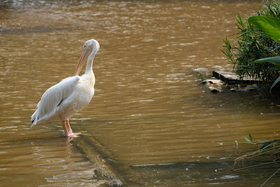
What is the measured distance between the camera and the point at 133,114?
20.2ft

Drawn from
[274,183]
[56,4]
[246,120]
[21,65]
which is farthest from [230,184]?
[56,4]

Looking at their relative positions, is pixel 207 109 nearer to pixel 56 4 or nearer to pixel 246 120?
pixel 246 120

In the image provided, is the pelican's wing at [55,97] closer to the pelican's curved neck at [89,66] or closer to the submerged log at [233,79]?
the pelican's curved neck at [89,66]

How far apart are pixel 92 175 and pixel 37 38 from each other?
343 inches

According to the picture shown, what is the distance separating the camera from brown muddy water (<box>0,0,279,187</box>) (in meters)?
4.16

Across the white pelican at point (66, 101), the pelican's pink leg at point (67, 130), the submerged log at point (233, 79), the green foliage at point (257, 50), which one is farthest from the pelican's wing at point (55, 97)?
the submerged log at point (233, 79)

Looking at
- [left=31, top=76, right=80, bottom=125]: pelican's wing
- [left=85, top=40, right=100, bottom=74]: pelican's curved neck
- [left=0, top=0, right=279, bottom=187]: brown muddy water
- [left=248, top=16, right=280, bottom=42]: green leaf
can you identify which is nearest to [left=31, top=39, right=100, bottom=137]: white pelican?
[left=31, top=76, right=80, bottom=125]: pelican's wing

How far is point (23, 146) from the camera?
5133mm

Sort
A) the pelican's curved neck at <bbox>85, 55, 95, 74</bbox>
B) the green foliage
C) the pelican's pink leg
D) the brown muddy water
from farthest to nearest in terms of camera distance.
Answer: the green foliage < the pelican's curved neck at <bbox>85, 55, 95, 74</bbox> < the pelican's pink leg < the brown muddy water

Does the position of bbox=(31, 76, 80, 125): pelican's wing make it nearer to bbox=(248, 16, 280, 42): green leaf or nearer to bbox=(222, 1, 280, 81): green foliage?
bbox=(222, 1, 280, 81): green foliage

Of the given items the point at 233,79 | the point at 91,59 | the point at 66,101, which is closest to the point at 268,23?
the point at 66,101

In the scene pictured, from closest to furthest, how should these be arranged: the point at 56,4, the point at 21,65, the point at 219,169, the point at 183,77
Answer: the point at 219,169
the point at 183,77
the point at 21,65
the point at 56,4

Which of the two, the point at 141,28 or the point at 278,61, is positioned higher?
the point at 278,61

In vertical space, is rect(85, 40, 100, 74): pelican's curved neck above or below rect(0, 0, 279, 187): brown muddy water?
above
